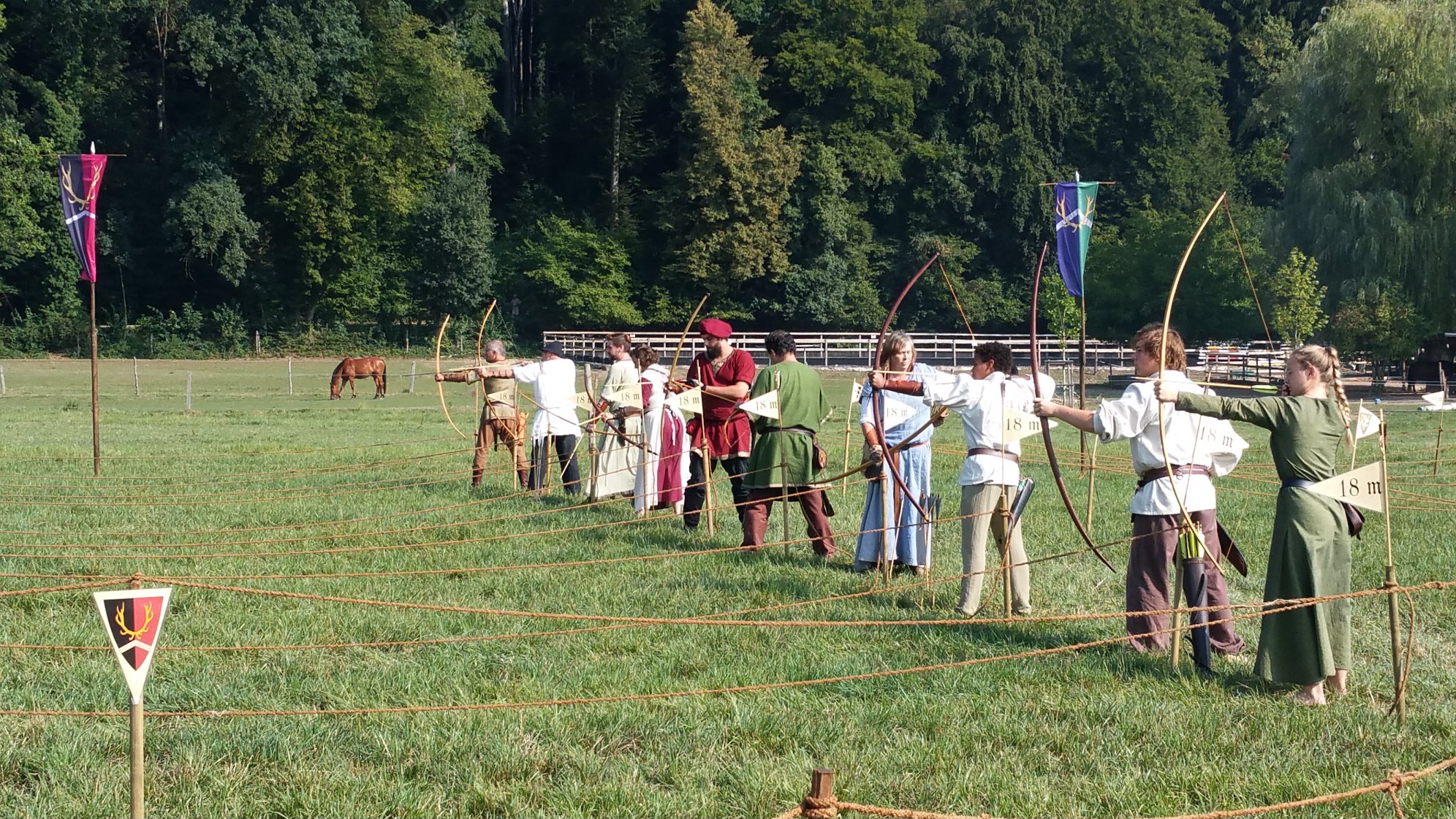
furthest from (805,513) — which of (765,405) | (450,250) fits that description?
(450,250)

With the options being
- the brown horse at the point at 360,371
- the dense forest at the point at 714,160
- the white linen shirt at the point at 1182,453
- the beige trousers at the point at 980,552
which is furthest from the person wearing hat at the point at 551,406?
the dense forest at the point at 714,160

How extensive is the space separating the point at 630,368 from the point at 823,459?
12.0 feet

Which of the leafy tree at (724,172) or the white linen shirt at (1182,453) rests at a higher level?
the leafy tree at (724,172)

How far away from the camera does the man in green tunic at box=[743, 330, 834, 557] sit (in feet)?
33.7

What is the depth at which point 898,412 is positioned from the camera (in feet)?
32.3

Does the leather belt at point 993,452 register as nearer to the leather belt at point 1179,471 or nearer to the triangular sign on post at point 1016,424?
the triangular sign on post at point 1016,424

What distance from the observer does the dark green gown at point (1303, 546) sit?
631cm

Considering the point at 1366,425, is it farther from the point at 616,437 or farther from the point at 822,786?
the point at 822,786

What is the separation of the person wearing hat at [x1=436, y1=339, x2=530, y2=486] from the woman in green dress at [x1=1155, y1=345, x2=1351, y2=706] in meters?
9.17

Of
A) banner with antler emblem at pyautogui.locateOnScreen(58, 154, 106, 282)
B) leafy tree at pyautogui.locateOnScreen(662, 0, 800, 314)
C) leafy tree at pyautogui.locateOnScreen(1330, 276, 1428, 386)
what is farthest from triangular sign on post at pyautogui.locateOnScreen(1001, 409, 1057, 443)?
leafy tree at pyautogui.locateOnScreen(662, 0, 800, 314)

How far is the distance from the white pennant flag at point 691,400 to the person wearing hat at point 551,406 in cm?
221

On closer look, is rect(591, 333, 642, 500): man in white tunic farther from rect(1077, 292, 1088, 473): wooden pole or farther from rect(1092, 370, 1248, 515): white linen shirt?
rect(1092, 370, 1248, 515): white linen shirt

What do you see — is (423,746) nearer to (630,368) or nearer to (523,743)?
(523,743)

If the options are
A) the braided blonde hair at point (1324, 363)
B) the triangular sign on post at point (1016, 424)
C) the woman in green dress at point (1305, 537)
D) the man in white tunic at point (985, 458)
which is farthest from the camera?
the man in white tunic at point (985, 458)
